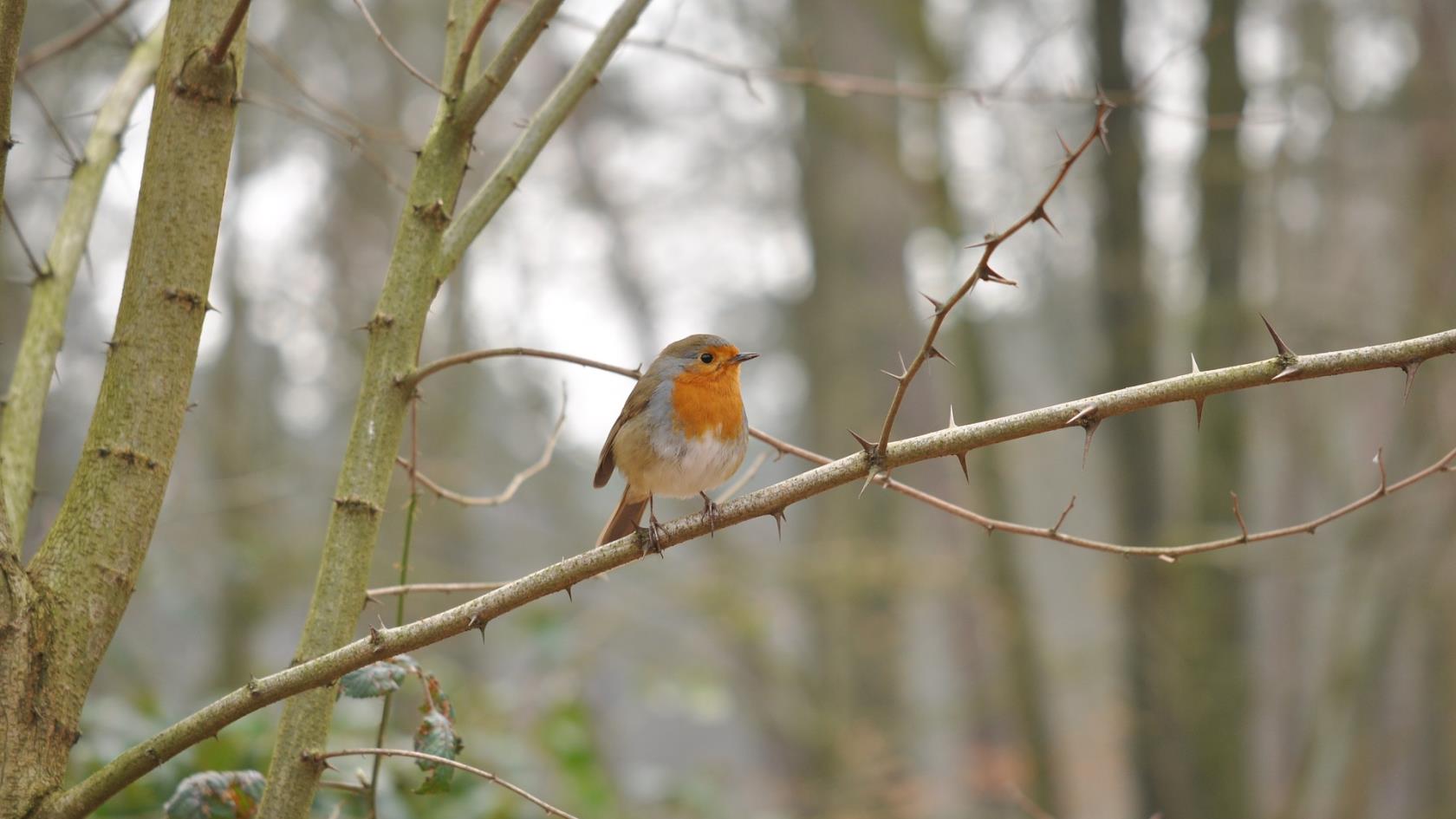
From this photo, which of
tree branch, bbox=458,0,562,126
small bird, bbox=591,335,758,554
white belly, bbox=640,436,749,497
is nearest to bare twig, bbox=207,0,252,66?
tree branch, bbox=458,0,562,126

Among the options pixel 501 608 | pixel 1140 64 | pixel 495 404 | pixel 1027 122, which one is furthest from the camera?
pixel 495 404

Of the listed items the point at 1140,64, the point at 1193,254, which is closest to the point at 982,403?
the point at 1193,254

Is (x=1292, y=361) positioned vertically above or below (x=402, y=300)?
below

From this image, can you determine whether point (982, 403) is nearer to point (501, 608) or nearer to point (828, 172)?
point (828, 172)

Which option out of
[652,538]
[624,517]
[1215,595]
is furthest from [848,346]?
[652,538]

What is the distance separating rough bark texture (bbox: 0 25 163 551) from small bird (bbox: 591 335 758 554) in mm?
1279

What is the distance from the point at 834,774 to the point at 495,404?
7965 millimetres

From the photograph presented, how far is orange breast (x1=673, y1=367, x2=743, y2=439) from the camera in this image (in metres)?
3.00

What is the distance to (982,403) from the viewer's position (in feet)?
24.1

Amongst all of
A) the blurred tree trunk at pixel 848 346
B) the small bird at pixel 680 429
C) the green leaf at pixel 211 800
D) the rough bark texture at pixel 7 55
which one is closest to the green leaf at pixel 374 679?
the green leaf at pixel 211 800

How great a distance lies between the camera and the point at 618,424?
10.8ft

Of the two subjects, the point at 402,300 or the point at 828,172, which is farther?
Answer: the point at 828,172

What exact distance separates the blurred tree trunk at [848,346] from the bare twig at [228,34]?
284 inches

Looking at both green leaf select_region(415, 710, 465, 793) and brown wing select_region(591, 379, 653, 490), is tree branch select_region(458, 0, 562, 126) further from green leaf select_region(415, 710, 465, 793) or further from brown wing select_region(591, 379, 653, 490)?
brown wing select_region(591, 379, 653, 490)
